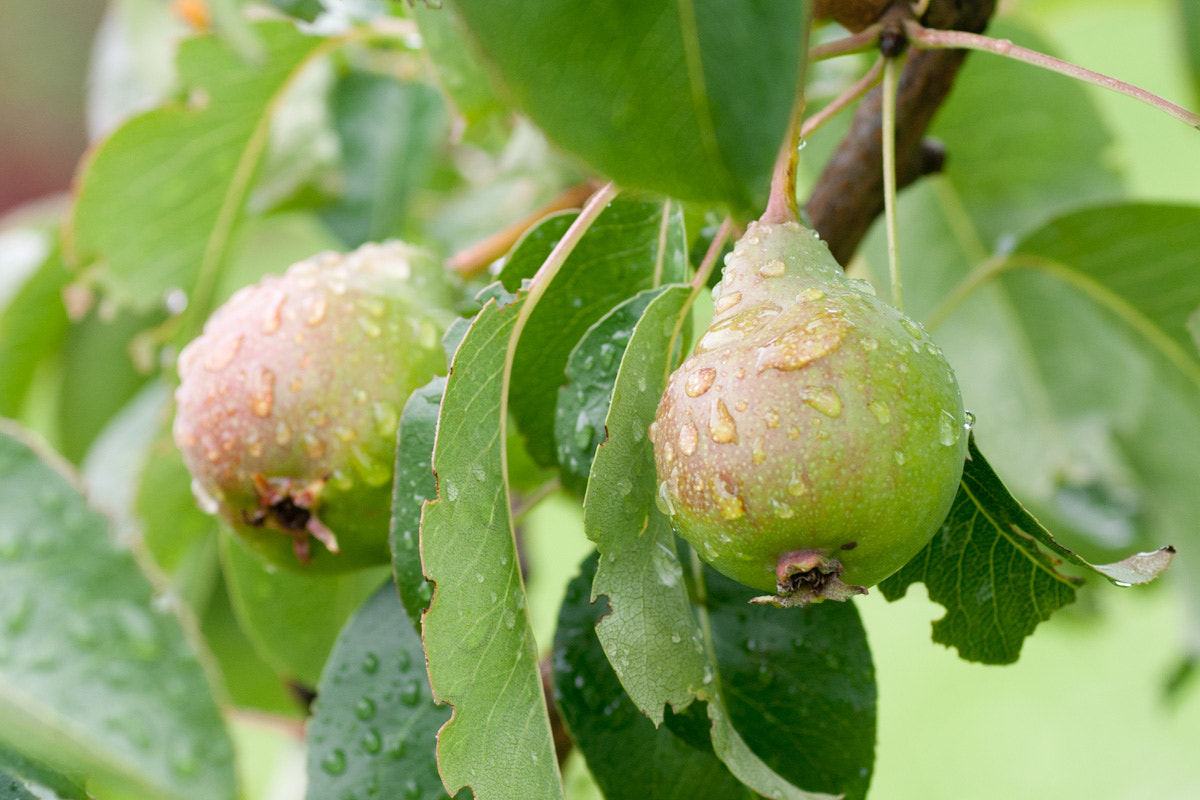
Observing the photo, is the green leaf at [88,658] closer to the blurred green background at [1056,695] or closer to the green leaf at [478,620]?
the green leaf at [478,620]

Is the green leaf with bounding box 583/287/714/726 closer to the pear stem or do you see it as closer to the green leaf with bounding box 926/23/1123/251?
the pear stem

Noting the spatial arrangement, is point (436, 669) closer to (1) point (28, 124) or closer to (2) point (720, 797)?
(2) point (720, 797)

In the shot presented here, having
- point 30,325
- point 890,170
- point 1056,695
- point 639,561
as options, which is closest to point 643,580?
point 639,561

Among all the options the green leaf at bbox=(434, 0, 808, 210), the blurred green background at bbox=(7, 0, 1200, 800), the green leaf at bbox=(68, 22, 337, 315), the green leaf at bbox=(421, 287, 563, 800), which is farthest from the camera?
the blurred green background at bbox=(7, 0, 1200, 800)

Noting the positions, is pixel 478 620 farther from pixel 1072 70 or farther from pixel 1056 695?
pixel 1056 695

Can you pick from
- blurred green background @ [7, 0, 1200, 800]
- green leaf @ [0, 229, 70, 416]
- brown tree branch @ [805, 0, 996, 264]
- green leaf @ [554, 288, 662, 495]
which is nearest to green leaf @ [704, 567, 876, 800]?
green leaf @ [554, 288, 662, 495]
